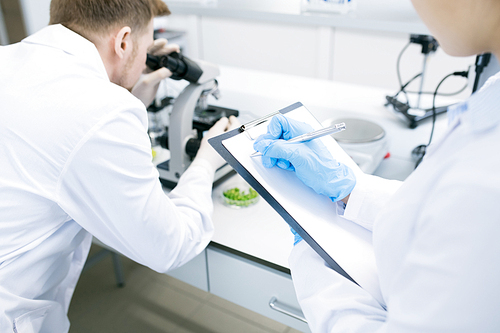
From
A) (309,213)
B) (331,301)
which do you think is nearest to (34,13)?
(309,213)

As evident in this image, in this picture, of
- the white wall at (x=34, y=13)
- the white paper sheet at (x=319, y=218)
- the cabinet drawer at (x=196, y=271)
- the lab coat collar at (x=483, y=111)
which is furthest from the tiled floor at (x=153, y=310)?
the white wall at (x=34, y=13)

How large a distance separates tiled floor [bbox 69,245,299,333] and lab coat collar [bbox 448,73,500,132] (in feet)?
5.32

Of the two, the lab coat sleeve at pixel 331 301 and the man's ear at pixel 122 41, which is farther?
the man's ear at pixel 122 41

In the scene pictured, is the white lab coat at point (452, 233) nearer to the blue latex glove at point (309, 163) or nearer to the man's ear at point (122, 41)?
the blue latex glove at point (309, 163)

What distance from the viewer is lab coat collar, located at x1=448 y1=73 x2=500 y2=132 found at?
0.51m

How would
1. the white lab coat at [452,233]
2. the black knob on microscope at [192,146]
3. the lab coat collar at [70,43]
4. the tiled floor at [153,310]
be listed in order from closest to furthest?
the white lab coat at [452,233], the lab coat collar at [70,43], the black knob on microscope at [192,146], the tiled floor at [153,310]

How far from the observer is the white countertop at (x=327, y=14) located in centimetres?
120

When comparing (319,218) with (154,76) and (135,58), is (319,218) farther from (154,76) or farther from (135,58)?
(154,76)

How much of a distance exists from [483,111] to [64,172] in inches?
31.1

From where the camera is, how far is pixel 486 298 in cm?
48

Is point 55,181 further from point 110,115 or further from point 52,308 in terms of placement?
point 52,308

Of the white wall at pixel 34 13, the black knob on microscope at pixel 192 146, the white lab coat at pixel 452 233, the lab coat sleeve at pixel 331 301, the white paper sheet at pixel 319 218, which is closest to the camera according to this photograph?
the white lab coat at pixel 452 233

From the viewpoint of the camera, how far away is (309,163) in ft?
2.94

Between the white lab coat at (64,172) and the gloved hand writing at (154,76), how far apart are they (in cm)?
37
